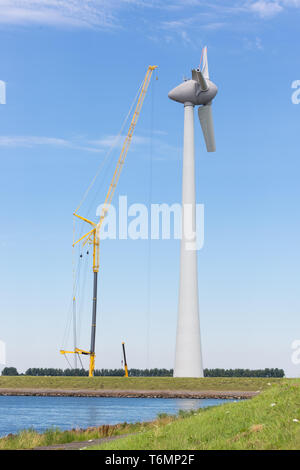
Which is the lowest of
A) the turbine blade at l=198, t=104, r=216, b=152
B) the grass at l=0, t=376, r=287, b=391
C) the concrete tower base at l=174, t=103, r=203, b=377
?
the grass at l=0, t=376, r=287, b=391

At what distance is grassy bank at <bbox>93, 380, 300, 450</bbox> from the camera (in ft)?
69.3

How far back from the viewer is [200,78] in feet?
378

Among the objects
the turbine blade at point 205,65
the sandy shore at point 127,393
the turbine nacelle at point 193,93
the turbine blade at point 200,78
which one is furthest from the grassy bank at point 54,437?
the turbine blade at point 205,65

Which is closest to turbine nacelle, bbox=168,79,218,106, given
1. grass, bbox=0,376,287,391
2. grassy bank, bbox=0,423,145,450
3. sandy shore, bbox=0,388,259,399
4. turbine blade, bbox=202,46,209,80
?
turbine blade, bbox=202,46,209,80

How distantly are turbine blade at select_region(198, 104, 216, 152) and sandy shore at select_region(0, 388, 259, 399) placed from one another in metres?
46.0

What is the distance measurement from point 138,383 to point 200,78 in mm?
60857

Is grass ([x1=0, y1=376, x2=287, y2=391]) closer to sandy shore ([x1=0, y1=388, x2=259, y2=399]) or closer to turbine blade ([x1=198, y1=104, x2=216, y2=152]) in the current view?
sandy shore ([x1=0, y1=388, x2=259, y2=399])

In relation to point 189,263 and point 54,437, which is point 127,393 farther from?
point 54,437

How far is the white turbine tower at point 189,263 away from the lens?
110m

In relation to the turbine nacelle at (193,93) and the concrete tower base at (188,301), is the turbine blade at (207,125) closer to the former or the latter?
the turbine nacelle at (193,93)

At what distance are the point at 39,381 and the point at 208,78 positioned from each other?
73002mm

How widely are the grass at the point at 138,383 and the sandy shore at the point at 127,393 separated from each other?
4.75 feet

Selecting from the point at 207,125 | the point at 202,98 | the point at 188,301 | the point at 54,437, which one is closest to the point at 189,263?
the point at 188,301

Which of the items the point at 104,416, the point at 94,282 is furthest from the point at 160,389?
the point at 104,416
